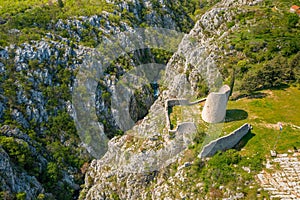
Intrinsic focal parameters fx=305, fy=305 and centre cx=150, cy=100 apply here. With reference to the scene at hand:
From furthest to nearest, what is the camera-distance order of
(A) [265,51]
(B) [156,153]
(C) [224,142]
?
(A) [265,51] < (B) [156,153] < (C) [224,142]

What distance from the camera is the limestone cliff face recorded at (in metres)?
35.4

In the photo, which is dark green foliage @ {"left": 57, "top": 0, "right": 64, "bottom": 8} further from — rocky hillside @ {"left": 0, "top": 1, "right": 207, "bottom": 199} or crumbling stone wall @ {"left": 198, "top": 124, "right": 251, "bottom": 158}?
crumbling stone wall @ {"left": 198, "top": 124, "right": 251, "bottom": 158}

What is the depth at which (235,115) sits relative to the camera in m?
35.7

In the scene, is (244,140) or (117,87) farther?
(117,87)

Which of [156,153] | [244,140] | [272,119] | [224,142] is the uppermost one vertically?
[272,119]

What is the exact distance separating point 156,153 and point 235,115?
10401mm

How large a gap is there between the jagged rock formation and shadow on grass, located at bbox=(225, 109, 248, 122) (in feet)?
3.20

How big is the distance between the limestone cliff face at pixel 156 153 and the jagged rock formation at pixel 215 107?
3.34 meters

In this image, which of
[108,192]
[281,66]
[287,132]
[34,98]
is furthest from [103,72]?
[287,132]

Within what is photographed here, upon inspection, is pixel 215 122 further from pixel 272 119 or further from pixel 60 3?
pixel 60 3

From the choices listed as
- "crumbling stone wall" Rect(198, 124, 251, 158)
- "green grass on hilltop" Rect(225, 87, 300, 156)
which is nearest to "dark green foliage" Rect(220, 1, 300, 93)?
"green grass on hilltop" Rect(225, 87, 300, 156)

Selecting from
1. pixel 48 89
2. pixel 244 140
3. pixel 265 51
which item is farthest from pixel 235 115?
pixel 48 89

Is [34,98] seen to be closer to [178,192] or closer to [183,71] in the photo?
[183,71]

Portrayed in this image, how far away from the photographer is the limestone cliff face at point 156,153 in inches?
1395
